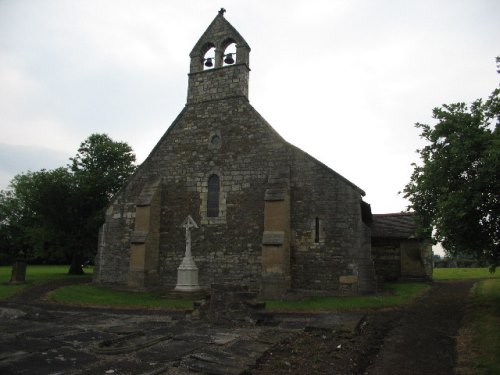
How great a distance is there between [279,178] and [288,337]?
9398mm

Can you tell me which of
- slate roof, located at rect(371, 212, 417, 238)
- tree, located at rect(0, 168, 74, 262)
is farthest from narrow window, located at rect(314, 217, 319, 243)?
tree, located at rect(0, 168, 74, 262)

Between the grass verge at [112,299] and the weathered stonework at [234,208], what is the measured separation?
1360mm

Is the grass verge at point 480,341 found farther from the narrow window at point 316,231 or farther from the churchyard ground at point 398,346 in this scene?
the narrow window at point 316,231

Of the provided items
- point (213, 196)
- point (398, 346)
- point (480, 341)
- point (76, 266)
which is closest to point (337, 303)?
point (398, 346)

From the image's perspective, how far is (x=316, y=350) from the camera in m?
8.10

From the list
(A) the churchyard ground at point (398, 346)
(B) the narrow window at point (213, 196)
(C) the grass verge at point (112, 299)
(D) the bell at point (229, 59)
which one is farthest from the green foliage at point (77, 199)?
(A) the churchyard ground at point (398, 346)

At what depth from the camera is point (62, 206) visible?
28.5 metres

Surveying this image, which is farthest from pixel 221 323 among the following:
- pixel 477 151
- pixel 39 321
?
pixel 477 151

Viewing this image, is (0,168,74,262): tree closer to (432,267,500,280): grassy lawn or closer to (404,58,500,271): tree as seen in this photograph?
(404,58,500,271): tree

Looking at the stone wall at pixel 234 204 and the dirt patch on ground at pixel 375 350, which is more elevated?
the stone wall at pixel 234 204

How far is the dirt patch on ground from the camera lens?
7094 mm

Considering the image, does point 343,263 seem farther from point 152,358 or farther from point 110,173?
point 110,173

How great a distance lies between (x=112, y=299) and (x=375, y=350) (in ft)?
37.9

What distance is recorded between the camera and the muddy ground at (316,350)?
697 centimetres
